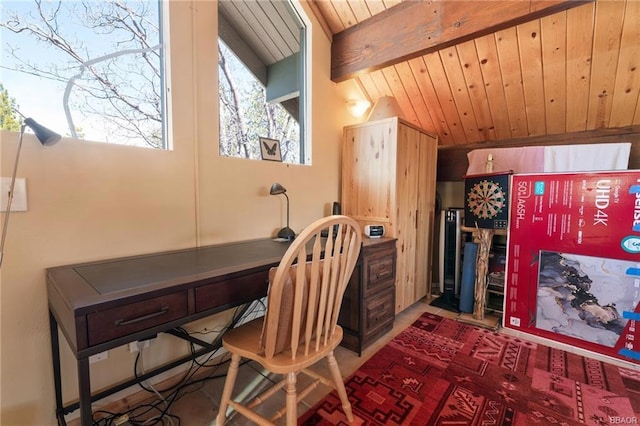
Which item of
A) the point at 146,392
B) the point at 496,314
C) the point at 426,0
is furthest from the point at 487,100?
the point at 146,392

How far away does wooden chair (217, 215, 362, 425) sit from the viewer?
39.8 inches

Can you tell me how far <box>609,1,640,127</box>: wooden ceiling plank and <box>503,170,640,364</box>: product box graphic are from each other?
73cm

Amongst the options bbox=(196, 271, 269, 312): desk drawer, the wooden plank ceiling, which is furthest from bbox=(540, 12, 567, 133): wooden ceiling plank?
bbox=(196, 271, 269, 312): desk drawer

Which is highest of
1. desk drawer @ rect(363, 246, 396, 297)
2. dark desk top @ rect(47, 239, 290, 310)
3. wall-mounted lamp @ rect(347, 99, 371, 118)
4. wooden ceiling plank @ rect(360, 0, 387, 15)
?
Answer: wooden ceiling plank @ rect(360, 0, 387, 15)

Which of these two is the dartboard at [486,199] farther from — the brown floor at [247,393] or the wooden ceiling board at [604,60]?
the brown floor at [247,393]

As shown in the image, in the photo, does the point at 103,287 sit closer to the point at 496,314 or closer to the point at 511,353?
the point at 511,353

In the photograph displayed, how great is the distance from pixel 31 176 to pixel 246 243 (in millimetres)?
1082

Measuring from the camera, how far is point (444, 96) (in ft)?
8.49

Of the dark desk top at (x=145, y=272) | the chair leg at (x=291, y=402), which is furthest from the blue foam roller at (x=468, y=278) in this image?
the chair leg at (x=291, y=402)

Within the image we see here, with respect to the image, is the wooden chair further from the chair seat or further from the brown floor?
the brown floor

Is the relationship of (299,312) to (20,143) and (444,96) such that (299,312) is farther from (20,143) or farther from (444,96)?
(444,96)

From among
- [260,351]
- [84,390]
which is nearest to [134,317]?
[84,390]

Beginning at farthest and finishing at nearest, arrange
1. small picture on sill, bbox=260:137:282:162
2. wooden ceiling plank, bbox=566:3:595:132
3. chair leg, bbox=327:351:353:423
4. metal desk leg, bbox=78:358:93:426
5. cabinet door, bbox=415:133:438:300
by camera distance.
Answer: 1. cabinet door, bbox=415:133:438:300
2. small picture on sill, bbox=260:137:282:162
3. wooden ceiling plank, bbox=566:3:595:132
4. chair leg, bbox=327:351:353:423
5. metal desk leg, bbox=78:358:93:426

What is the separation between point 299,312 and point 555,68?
261cm
